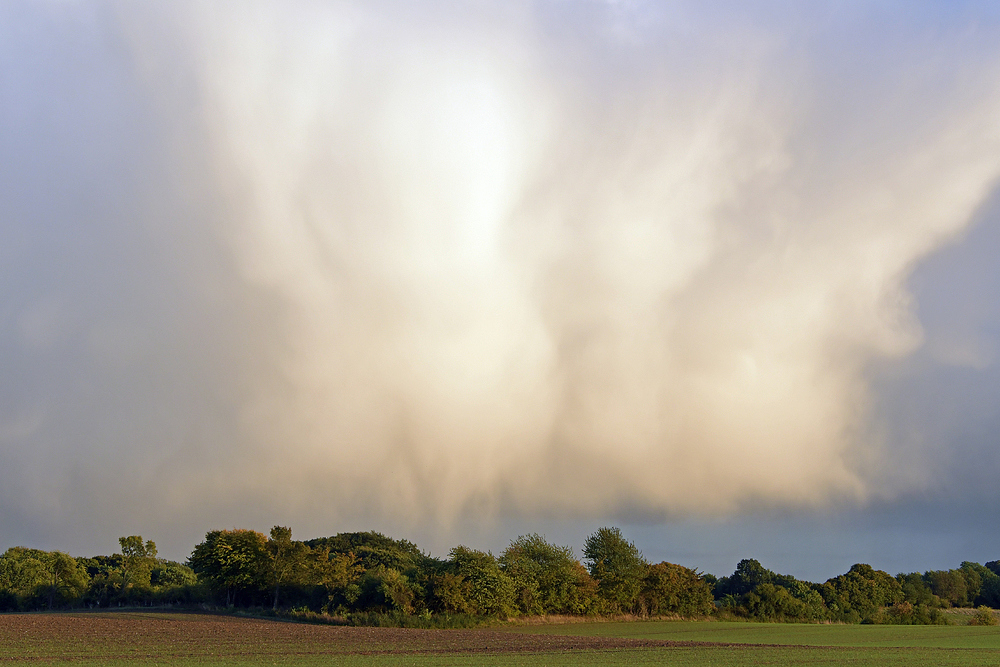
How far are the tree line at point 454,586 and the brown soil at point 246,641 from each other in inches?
323

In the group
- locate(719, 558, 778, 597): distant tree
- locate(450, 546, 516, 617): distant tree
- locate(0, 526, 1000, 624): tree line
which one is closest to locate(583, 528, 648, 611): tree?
locate(0, 526, 1000, 624): tree line

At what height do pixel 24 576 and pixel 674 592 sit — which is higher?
pixel 24 576

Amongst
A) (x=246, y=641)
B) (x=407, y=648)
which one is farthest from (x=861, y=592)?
(x=246, y=641)

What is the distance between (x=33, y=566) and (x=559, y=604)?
89.5 m

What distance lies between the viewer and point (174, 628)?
63031 mm

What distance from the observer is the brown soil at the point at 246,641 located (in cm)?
4388

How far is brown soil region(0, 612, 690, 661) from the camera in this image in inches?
1727

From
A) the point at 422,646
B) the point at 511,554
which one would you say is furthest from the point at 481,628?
the point at 422,646

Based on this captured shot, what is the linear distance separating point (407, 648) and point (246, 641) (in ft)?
36.7

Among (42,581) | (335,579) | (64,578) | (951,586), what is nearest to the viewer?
(335,579)

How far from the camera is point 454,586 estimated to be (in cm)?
7538

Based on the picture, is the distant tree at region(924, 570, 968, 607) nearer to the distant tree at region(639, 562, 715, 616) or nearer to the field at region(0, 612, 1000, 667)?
the distant tree at region(639, 562, 715, 616)

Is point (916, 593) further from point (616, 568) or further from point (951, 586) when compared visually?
point (616, 568)

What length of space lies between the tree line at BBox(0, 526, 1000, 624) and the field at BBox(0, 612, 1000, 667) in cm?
768
